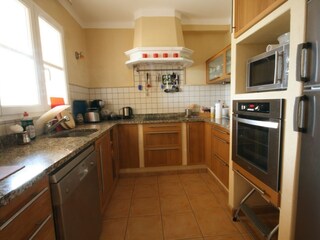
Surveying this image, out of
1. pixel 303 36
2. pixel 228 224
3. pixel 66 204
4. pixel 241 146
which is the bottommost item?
pixel 228 224

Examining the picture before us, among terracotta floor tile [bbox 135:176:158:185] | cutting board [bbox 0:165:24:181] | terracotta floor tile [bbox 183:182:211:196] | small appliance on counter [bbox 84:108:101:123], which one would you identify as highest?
small appliance on counter [bbox 84:108:101:123]

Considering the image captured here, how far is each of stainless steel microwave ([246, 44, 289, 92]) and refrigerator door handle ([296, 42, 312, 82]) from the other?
20cm

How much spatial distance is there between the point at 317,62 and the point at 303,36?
0.17m

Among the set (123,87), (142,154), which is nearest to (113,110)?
(123,87)

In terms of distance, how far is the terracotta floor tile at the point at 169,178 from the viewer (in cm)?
248

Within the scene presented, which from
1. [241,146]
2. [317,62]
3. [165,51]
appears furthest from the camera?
[165,51]

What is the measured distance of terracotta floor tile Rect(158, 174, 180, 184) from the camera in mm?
2479

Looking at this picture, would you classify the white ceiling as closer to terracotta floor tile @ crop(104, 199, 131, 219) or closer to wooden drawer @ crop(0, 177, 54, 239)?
wooden drawer @ crop(0, 177, 54, 239)

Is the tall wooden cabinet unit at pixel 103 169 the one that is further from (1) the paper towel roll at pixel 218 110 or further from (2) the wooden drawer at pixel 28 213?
(1) the paper towel roll at pixel 218 110

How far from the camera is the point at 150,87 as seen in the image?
3037 mm

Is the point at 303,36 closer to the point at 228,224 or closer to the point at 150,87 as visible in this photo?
the point at 228,224

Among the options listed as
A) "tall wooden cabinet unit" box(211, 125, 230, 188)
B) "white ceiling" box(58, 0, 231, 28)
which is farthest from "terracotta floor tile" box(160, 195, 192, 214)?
"white ceiling" box(58, 0, 231, 28)

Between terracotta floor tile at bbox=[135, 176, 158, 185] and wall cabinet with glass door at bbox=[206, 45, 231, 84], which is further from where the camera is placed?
terracotta floor tile at bbox=[135, 176, 158, 185]

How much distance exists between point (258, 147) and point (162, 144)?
1.56 metres
